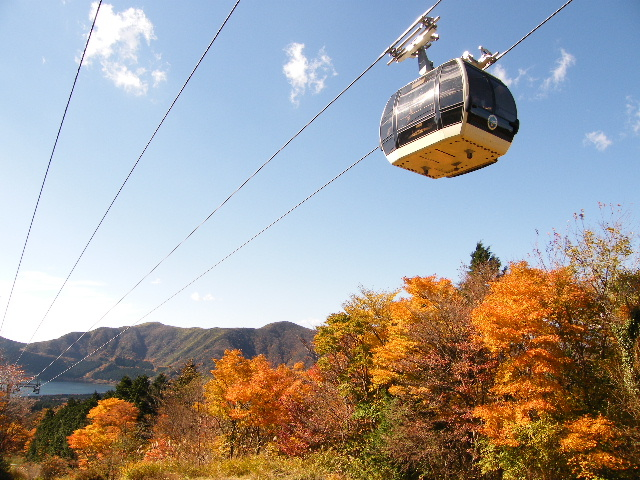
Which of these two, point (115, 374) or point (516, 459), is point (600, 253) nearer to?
point (516, 459)

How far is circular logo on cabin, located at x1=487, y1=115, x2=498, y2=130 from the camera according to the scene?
245 inches

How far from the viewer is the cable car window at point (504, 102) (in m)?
6.43

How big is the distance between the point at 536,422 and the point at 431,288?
457 inches

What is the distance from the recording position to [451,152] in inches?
254

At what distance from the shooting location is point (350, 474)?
56.4 ft

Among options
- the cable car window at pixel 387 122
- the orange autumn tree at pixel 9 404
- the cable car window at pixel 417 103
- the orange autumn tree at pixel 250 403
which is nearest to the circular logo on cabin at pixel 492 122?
the cable car window at pixel 417 103

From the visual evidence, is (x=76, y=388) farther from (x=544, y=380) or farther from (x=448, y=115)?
(x=448, y=115)

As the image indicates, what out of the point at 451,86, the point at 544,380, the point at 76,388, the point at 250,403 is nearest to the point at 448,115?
the point at 451,86

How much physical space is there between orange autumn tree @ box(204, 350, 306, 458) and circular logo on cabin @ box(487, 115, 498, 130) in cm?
2059

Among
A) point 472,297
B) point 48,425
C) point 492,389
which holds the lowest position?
point 48,425

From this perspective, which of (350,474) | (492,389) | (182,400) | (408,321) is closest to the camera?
(492,389)

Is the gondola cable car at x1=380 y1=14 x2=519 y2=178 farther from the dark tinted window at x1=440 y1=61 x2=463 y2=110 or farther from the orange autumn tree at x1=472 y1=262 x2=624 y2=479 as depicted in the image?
the orange autumn tree at x1=472 y1=262 x2=624 y2=479

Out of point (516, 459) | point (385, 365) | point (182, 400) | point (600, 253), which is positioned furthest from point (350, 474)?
point (182, 400)

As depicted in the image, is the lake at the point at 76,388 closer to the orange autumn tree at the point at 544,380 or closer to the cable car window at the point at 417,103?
the orange autumn tree at the point at 544,380
